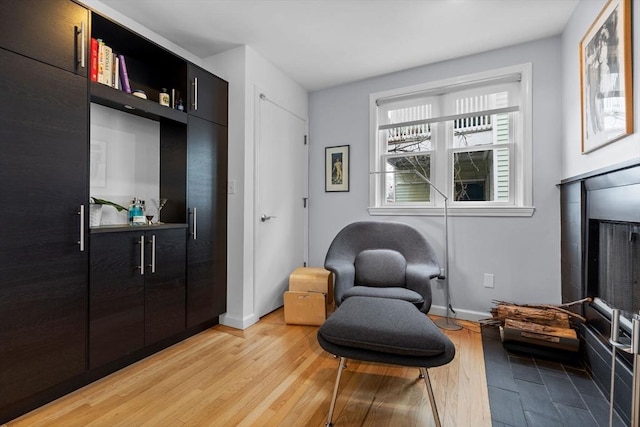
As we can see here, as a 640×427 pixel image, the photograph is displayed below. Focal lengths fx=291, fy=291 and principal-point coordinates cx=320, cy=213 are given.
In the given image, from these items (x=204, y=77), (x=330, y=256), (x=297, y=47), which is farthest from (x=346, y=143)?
(x=204, y=77)

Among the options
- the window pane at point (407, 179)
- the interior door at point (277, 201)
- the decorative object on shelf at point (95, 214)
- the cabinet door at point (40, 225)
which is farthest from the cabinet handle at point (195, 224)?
the window pane at point (407, 179)

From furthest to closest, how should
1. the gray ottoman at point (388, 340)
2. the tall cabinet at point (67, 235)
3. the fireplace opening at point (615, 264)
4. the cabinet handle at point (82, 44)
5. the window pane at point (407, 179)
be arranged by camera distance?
the window pane at point (407, 179) < the cabinet handle at point (82, 44) < the fireplace opening at point (615, 264) < the tall cabinet at point (67, 235) < the gray ottoman at point (388, 340)

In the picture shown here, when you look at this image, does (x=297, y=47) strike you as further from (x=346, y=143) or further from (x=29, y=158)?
(x=29, y=158)

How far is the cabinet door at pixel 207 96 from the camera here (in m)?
2.30


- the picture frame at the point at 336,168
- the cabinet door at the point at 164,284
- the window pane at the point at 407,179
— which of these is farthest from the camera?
the picture frame at the point at 336,168

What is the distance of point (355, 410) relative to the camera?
149cm

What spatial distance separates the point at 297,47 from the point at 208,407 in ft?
8.96

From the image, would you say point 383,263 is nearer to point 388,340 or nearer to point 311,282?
point 311,282

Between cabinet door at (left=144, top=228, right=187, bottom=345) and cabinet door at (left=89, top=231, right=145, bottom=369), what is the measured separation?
0.06 m

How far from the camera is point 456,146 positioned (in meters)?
2.85

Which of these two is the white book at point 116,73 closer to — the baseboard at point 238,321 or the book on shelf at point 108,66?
the book on shelf at point 108,66

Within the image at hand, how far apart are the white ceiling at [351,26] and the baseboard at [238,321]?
94.2 inches

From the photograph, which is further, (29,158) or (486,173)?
(486,173)

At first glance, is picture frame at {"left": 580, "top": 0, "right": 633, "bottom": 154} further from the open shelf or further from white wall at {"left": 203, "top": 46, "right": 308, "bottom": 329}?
the open shelf
